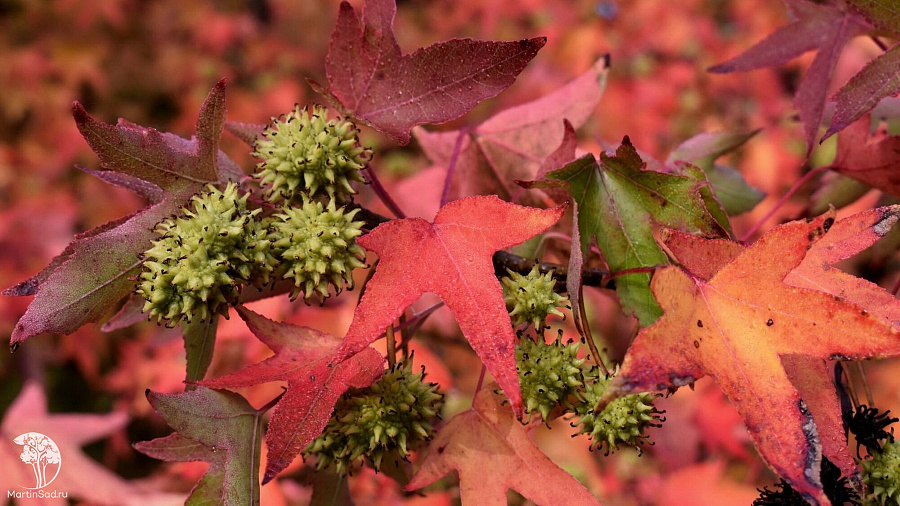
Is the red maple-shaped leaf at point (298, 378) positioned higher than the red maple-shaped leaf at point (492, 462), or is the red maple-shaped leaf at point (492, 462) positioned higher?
the red maple-shaped leaf at point (298, 378)

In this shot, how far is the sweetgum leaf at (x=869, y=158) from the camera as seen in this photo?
1343 mm

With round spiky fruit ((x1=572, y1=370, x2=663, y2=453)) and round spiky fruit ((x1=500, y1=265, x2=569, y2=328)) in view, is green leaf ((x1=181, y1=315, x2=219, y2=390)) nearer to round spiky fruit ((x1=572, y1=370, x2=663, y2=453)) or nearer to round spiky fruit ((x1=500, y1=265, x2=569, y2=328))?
round spiky fruit ((x1=500, y1=265, x2=569, y2=328))

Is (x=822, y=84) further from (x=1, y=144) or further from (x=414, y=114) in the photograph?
(x=1, y=144)

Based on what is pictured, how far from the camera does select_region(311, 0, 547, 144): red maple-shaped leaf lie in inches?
43.2

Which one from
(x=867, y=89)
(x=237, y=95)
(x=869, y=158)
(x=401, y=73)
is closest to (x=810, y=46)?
(x=869, y=158)

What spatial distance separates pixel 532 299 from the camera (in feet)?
3.60

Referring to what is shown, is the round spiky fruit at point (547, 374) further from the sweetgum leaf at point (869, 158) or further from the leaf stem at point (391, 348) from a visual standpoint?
the sweetgum leaf at point (869, 158)

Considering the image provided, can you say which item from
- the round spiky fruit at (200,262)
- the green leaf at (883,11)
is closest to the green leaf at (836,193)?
the green leaf at (883,11)

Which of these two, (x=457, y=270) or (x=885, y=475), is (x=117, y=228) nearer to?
(x=457, y=270)

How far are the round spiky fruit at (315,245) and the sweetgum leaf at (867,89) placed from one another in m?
0.81

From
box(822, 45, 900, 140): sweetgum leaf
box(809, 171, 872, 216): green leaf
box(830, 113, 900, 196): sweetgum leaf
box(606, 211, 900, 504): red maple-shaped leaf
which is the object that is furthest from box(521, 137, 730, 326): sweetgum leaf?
box(809, 171, 872, 216): green leaf

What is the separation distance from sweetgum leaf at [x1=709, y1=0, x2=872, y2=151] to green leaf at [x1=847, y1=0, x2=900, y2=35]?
7.6 inches

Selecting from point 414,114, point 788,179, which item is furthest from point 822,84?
point 788,179

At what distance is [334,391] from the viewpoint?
3.43 ft
